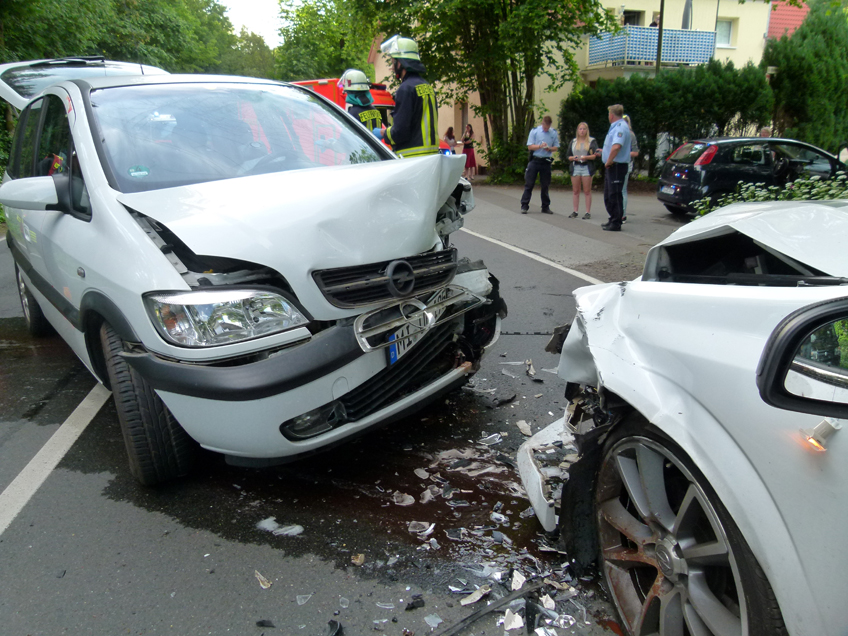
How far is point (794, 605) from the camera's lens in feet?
4.70

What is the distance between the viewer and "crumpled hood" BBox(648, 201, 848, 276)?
71.1 inches

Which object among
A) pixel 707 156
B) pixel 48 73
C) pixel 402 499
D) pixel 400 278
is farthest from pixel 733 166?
pixel 402 499

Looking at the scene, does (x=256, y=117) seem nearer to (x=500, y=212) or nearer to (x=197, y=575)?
(x=197, y=575)

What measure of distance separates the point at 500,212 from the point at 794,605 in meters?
12.6

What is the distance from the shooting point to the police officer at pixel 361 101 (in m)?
8.04

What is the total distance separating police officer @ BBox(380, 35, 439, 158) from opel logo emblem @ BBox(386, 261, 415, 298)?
3759mm

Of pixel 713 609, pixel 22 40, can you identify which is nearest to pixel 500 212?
pixel 713 609

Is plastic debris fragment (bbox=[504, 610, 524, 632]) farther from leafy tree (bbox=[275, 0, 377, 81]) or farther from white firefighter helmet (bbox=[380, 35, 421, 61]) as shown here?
leafy tree (bbox=[275, 0, 377, 81])

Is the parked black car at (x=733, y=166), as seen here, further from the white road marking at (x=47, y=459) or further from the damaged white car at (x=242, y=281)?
the white road marking at (x=47, y=459)

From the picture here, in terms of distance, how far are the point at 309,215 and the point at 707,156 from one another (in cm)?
1138

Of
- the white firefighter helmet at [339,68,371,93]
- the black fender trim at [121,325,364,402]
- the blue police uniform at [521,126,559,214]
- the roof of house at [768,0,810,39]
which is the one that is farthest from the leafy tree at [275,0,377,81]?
the black fender trim at [121,325,364,402]

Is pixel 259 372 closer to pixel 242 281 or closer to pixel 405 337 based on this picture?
pixel 242 281

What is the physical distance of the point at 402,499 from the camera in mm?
2967

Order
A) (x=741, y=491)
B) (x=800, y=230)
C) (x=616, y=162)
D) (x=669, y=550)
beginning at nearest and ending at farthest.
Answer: (x=741, y=491) → (x=669, y=550) → (x=800, y=230) → (x=616, y=162)
